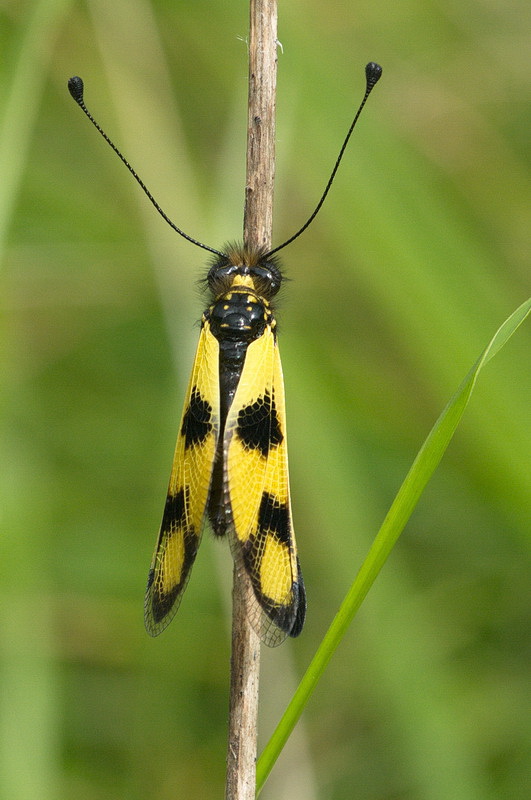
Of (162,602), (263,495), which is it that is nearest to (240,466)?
(263,495)

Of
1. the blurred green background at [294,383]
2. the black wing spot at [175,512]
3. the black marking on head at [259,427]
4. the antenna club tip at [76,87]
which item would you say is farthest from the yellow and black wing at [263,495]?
the antenna club tip at [76,87]

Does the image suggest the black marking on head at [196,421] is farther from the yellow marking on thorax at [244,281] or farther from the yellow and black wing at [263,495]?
the yellow marking on thorax at [244,281]

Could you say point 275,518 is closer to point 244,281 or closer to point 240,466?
point 240,466

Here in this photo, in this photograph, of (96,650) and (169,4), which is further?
(169,4)

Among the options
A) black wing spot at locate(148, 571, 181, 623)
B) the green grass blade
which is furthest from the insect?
the green grass blade

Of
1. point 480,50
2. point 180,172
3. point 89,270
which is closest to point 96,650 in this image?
point 89,270

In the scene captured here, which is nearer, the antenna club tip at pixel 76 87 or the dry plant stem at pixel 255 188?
the dry plant stem at pixel 255 188

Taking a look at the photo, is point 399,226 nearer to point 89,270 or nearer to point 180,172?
point 180,172
